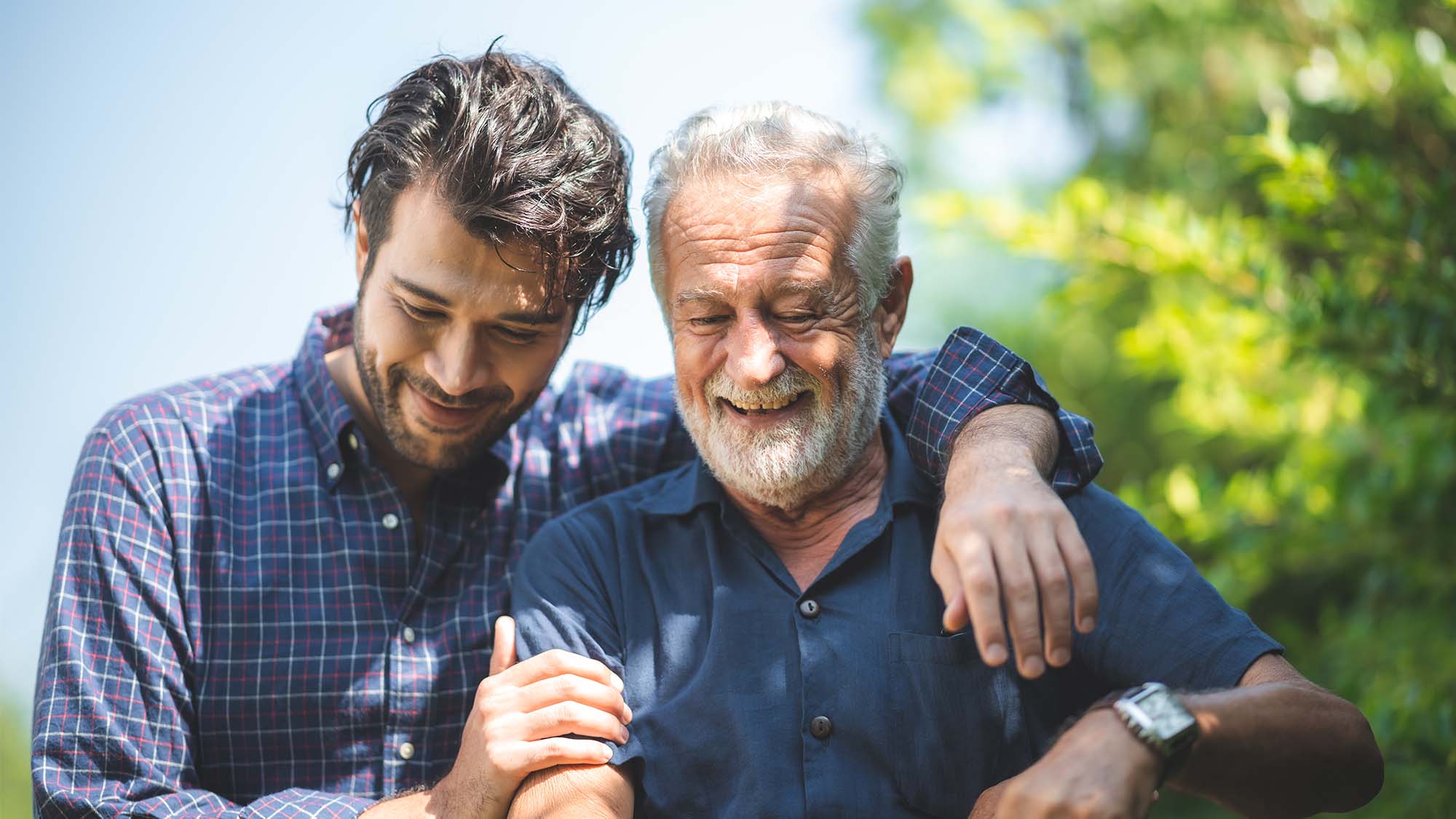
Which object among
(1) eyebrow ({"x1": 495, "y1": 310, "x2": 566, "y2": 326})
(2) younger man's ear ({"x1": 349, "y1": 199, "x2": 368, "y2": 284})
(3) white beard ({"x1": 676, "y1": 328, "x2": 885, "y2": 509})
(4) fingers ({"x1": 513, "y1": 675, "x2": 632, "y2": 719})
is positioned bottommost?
A: (4) fingers ({"x1": 513, "y1": 675, "x2": 632, "y2": 719})

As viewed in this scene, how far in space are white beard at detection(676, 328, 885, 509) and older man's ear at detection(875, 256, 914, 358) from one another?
0.10 meters

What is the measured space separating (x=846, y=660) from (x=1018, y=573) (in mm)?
526

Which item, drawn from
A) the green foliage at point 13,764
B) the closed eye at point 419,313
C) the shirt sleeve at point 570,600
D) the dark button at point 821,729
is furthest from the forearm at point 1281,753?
the green foliage at point 13,764

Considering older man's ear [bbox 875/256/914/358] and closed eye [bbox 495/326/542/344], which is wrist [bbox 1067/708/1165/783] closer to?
older man's ear [bbox 875/256/914/358]

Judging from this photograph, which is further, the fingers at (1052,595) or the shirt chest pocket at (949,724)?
the shirt chest pocket at (949,724)

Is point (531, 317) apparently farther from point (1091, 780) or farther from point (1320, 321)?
point (1320, 321)

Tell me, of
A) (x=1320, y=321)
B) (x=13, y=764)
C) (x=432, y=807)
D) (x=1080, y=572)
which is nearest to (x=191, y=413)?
(x=432, y=807)

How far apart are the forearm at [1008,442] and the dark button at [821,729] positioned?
1.53 feet

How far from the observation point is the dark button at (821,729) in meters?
2.01

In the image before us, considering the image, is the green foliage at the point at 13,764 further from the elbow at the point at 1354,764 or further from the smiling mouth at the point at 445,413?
the elbow at the point at 1354,764

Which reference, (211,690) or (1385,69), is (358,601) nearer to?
(211,690)

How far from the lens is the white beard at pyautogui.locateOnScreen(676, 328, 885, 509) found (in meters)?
2.22

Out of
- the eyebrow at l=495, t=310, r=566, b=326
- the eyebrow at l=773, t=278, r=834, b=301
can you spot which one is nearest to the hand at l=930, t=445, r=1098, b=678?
the eyebrow at l=773, t=278, r=834, b=301

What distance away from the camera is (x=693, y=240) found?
7.34ft
